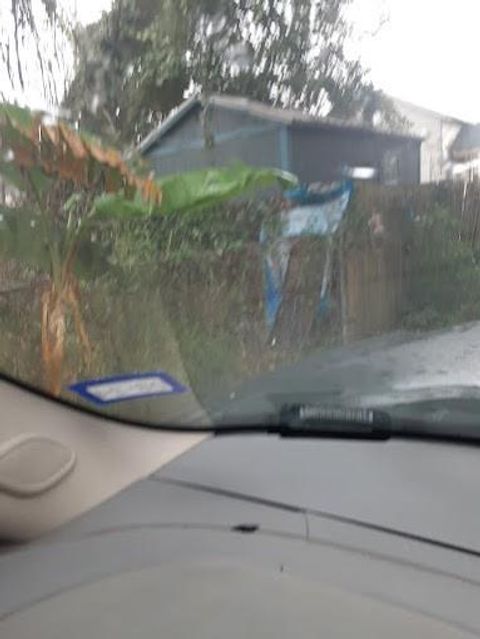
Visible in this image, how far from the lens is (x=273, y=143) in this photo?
10.7 ft

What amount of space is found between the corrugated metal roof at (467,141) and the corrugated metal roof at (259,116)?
0.48 ft

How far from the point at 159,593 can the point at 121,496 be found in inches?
27.1

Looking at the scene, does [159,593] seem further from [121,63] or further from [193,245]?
[121,63]

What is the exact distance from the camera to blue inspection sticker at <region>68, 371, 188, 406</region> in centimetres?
305

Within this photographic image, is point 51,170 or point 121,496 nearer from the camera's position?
point 121,496

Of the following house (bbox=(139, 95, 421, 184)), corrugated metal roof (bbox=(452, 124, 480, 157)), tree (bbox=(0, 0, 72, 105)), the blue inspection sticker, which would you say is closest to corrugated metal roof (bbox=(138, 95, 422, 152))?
house (bbox=(139, 95, 421, 184))

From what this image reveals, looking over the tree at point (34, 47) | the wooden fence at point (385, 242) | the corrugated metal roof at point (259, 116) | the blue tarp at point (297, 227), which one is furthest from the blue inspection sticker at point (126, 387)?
the tree at point (34, 47)

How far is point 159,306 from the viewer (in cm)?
356

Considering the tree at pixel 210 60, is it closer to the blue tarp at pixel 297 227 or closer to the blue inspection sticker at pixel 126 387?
the blue tarp at pixel 297 227

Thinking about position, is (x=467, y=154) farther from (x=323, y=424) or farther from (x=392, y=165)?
(x=323, y=424)

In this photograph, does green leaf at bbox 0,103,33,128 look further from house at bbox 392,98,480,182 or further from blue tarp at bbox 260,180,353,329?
house at bbox 392,98,480,182

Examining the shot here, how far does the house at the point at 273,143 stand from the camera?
10.1 feet

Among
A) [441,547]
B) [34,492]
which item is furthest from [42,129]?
[441,547]

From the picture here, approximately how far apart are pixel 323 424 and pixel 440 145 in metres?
1.06
